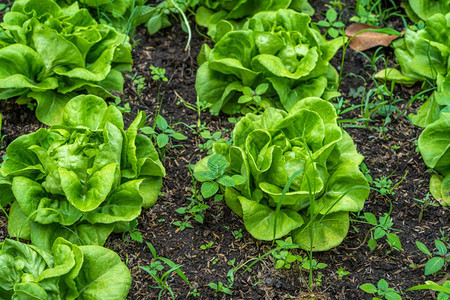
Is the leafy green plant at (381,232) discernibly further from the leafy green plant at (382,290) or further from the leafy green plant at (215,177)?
the leafy green plant at (215,177)

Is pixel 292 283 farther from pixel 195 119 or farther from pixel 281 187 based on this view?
pixel 195 119

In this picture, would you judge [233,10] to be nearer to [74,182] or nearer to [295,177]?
[295,177]

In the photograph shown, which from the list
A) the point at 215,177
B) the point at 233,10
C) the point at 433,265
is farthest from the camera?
the point at 233,10

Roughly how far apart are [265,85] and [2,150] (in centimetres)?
226

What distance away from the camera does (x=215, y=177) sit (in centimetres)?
430

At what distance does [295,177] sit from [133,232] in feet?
4.12

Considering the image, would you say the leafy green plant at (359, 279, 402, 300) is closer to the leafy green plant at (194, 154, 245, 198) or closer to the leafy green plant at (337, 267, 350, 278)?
the leafy green plant at (337, 267, 350, 278)

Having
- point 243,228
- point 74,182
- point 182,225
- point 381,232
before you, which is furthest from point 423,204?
point 74,182

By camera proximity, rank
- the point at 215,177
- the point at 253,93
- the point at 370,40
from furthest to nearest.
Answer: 1. the point at 370,40
2. the point at 253,93
3. the point at 215,177

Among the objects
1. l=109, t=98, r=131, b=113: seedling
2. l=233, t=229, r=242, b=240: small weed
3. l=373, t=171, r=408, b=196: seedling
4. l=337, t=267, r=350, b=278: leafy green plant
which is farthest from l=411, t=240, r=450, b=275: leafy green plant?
l=109, t=98, r=131, b=113: seedling

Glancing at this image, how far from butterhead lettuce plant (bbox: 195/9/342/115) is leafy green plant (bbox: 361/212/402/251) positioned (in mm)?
1292

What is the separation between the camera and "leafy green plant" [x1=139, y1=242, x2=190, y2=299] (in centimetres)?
395

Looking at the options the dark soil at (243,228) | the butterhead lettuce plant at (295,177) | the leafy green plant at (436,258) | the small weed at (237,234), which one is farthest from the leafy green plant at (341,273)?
the small weed at (237,234)

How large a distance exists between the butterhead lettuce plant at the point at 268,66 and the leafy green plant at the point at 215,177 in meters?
0.93
